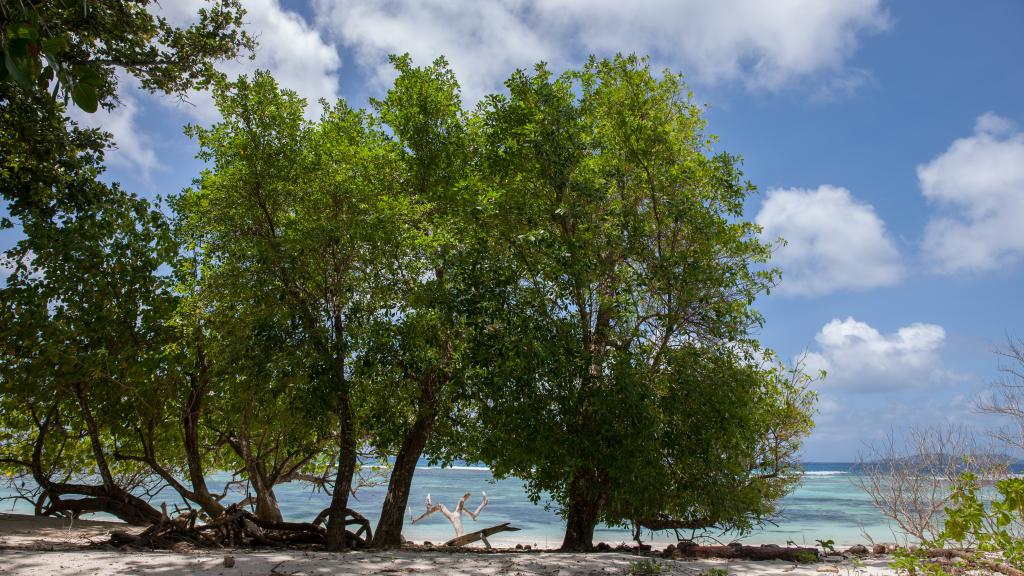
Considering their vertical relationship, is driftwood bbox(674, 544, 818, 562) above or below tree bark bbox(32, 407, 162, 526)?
below

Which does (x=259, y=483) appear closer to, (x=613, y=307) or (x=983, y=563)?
(x=613, y=307)

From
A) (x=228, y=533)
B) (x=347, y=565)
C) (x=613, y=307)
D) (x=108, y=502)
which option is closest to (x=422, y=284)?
(x=613, y=307)

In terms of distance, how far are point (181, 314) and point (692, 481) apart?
32.3 feet

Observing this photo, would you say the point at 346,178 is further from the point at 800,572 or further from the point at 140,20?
the point at 800,572

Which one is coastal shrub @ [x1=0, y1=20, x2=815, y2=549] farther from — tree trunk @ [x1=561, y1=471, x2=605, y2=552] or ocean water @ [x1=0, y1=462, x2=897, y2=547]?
ocean water @ [x1=0, y1=462, x2=897, y2=547]

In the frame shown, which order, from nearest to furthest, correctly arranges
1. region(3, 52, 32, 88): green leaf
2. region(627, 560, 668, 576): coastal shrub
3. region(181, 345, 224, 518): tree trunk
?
1. region(3, 52, 32, 88): green leaf
2. region(627, 560, 668, 576): coastal shrub
3. region(181, 345, 224, 518): tree trunk

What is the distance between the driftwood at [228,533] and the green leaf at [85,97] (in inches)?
451

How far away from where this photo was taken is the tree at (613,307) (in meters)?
10.6

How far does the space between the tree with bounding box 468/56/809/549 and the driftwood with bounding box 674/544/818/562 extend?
692 millimetres

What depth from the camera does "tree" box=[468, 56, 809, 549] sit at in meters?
10.6

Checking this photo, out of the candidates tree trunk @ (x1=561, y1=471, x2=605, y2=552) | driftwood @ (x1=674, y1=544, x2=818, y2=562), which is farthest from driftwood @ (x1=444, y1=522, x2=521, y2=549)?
driftwood @ (x1=674, y1=544, x2=818, y2=562)

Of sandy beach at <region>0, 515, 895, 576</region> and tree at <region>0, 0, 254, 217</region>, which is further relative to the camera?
tree at <region>0, 0, 254, 217</region>

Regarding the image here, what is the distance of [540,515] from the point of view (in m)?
44.3

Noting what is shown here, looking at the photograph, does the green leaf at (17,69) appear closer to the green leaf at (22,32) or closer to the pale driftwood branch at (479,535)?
the green leaf at (22,32)
